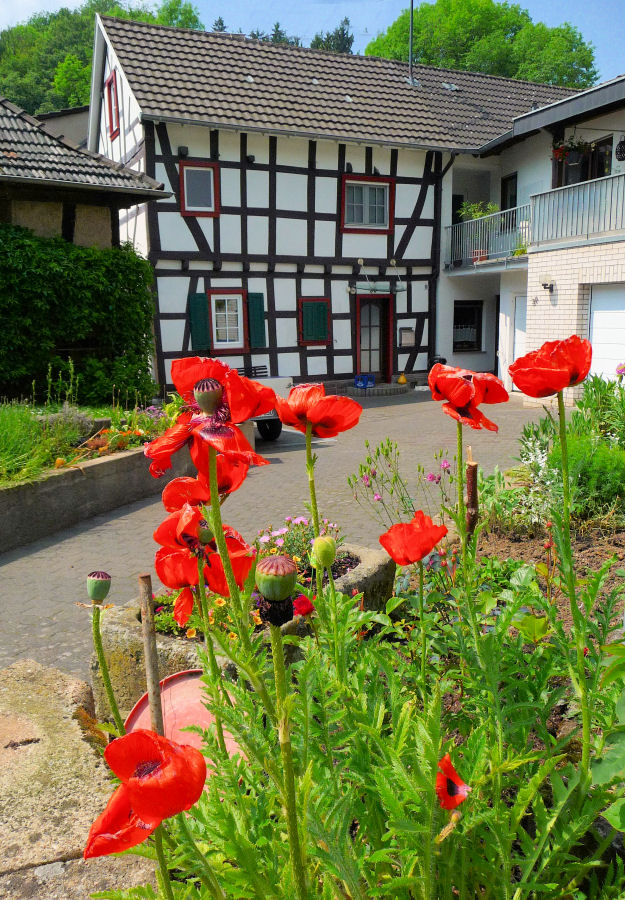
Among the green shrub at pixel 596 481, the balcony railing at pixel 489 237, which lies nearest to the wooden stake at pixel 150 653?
the green shrub at pixel 596 481

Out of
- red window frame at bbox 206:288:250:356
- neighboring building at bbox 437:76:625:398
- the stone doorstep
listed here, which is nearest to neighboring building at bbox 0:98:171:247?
red window frame at bbox 206:288:250:356

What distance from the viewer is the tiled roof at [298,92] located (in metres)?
14.9

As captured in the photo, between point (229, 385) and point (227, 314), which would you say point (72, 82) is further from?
point (229, 385)

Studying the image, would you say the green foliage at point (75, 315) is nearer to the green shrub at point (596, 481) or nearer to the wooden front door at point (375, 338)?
the wooden front door at point (375, 338)

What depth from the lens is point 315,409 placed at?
1383 mm

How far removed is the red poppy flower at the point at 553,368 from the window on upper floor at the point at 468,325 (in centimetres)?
1801

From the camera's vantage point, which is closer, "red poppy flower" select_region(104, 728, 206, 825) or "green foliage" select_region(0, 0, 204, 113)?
"red poppy flower" select_region(104, 728, 206, 825)

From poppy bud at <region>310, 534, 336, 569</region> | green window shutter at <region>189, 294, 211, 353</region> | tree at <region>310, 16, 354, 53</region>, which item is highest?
tree at <region>310, 16, 354, 53</region>

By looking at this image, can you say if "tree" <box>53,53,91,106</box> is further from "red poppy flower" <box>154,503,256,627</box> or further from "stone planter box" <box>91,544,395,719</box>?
"red poppy flower" <box>154,503,256,627</box>

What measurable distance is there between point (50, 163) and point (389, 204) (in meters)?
8.65

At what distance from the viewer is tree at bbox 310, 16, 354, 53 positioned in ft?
182

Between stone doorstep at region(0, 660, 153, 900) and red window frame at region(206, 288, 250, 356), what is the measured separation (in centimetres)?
1293

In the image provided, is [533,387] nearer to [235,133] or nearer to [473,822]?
[473,822]

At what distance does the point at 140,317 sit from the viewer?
12305mm
